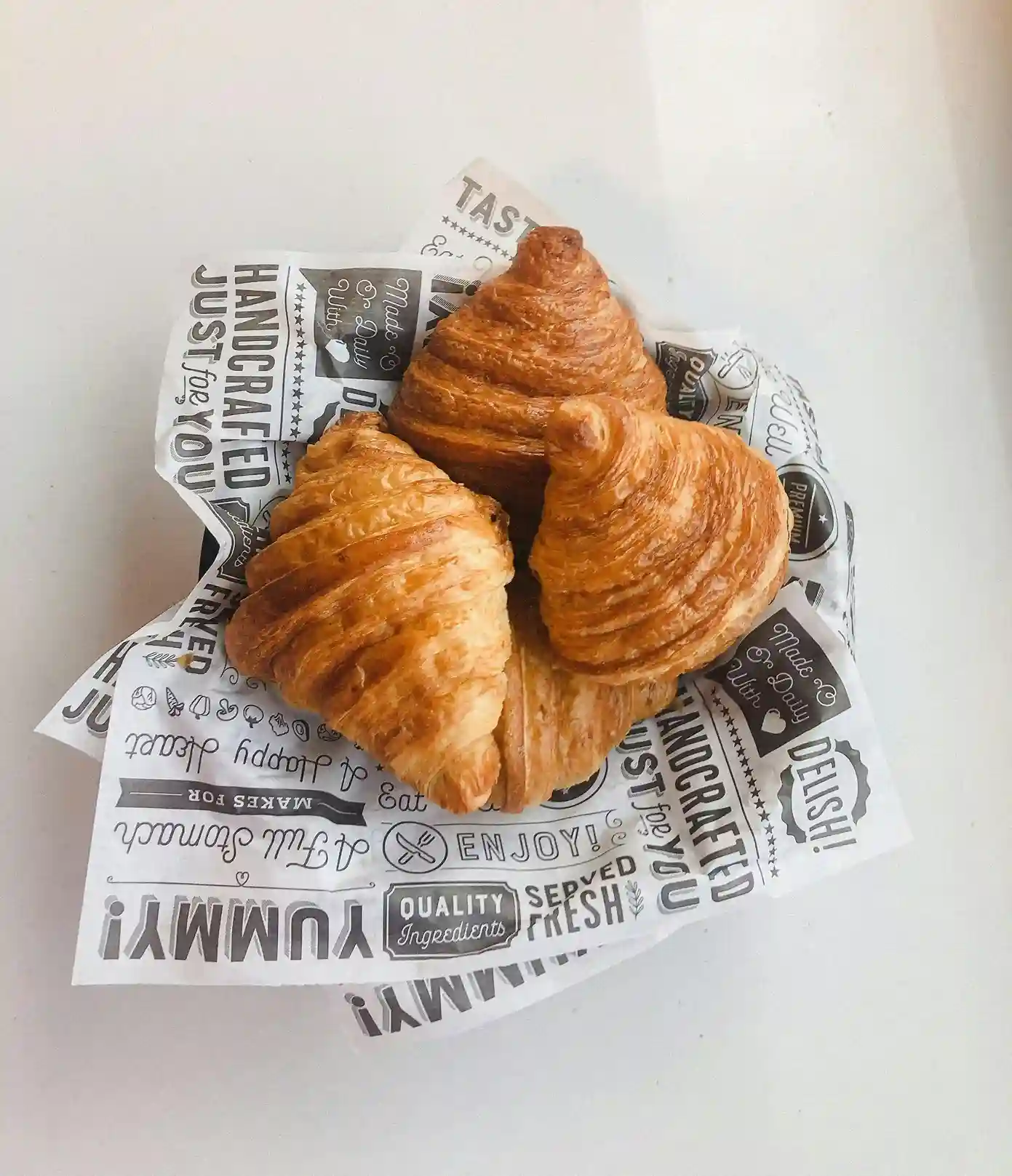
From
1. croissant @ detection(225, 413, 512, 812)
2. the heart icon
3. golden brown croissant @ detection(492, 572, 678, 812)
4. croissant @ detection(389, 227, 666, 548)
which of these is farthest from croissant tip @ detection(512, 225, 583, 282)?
the heart icon

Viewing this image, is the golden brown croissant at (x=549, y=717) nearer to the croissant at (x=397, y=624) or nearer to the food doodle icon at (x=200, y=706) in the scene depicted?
the croissant at (x=397, y=624)

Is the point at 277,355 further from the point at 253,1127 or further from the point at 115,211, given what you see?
the point at 253,1127

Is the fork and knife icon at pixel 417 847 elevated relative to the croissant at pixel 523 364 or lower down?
lower down

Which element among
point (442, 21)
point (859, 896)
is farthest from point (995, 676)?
point (442, 21)

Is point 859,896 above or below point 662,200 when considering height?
below

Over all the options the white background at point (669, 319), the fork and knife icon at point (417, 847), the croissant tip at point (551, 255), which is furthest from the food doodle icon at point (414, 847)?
the croissant tip at point (551, 255)

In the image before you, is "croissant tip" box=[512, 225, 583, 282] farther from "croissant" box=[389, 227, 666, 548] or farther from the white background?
the white background
